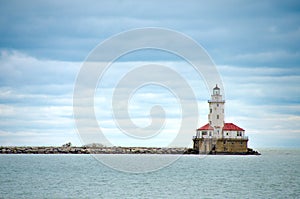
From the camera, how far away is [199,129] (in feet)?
293

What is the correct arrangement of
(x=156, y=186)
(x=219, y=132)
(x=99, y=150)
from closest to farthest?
(x=156, y=186), (x=219, y=132), (x=99, y=150)

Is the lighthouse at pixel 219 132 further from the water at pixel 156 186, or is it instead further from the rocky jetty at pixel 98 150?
the water at pixel 156 186

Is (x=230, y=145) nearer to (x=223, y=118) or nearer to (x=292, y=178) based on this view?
(x=223, y=118)

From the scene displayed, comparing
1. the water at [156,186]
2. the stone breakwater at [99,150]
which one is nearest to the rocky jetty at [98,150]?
the stone breakwater at [99,150]

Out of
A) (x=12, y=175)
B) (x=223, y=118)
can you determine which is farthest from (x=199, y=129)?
(x=12, y=175)

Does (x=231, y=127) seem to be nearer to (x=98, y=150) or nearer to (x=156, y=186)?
(x=98, y=150)

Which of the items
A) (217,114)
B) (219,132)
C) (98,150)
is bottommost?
(98,150)

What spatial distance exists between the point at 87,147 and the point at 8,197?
3501 inches

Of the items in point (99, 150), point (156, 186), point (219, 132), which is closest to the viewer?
point (156, 186)

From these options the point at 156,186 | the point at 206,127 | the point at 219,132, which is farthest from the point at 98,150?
the point at 156,186

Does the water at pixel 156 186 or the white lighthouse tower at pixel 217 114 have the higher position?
the white lighthouse tower at pixel 217 114

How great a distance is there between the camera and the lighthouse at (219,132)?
88688 millimetres

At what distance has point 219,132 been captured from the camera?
8881 cm

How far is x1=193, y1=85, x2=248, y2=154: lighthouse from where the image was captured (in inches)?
3492
